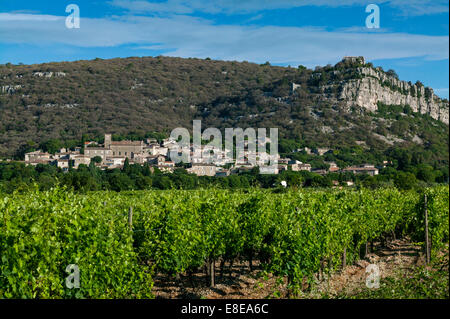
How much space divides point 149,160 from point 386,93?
46.3m

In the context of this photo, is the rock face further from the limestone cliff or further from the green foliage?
the green foliage

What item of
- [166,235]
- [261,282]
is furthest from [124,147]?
[166,235]

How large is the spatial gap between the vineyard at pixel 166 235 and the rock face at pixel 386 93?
→ 69850 millimetres

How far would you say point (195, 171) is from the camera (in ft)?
179

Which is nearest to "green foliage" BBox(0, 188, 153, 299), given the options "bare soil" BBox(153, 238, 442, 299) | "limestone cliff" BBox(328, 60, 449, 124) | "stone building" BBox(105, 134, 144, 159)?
"bare soil" BBox(153, 238, 442, 299)

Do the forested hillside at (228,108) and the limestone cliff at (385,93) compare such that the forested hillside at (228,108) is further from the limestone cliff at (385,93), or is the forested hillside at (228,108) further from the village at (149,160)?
the village at (149,160)

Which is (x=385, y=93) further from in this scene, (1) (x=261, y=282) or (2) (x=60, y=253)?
(2) (x=60, y=253)

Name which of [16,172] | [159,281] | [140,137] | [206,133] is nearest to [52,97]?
[140,137]

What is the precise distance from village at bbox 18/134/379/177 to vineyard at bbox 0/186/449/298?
133 ft

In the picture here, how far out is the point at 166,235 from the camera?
24.8 ft

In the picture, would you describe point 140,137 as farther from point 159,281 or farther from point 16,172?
point 159,281

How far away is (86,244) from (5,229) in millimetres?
920

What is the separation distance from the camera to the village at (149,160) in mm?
54688

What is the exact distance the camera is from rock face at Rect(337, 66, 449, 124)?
79812mm
